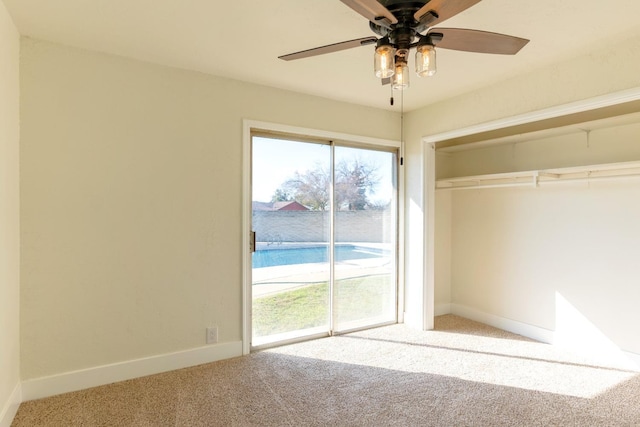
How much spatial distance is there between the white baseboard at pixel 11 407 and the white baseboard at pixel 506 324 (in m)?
4.22

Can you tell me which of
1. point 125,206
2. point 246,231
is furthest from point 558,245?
point 125,206

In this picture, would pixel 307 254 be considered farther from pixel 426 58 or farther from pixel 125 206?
pixel 426 58

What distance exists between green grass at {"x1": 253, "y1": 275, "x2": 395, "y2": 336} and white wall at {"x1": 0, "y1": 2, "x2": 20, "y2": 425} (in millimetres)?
1684

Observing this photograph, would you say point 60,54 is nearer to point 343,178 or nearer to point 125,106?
point 125,106

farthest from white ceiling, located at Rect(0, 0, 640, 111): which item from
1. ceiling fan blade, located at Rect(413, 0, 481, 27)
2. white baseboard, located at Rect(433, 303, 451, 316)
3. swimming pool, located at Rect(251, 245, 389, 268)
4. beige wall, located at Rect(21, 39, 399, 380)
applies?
white baseboard, located at Rect(433, 303, 451, 316)

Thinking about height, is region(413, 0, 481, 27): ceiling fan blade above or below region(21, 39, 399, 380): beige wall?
above

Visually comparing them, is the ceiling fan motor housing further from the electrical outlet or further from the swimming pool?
the electrical outlet

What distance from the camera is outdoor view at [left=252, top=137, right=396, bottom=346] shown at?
324cm

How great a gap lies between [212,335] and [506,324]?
3.09m

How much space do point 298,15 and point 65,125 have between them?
1.77 metres

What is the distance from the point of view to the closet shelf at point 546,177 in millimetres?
2830

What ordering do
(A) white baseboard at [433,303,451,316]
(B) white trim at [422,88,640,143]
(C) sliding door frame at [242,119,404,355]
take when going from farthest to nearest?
1. (A) white baseboard at [433,303,451,316]
2. (C) sliding door frame at [242,119,404,355]
3. (B) white trim at [422,88,640,143]

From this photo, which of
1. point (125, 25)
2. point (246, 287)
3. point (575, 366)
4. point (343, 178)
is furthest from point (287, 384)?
point (125, 25)

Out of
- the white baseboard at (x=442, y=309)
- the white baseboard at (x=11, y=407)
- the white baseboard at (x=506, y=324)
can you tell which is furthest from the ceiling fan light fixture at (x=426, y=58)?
the white baseboard at (x=442, y=309)
